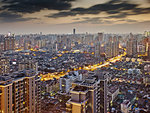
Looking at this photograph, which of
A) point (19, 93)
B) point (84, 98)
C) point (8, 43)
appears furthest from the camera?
point (8, 43)

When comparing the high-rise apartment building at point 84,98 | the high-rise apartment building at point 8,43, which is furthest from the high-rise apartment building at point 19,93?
the high-rise apartment building at point 8,43

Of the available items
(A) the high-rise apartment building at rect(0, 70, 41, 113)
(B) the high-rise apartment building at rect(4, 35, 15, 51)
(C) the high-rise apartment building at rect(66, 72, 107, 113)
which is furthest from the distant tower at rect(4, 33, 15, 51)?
(C) the high-rise apartment building at rect(66, 72, 107, 113)

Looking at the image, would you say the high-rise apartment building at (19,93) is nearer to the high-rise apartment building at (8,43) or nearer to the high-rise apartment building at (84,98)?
the high-rise apartment building at (84,98)

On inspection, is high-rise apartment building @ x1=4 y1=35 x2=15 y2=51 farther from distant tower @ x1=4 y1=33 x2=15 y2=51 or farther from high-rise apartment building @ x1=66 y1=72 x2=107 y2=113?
high-rise apartment building @ x1=66 y1=72 x2=107 y2=113

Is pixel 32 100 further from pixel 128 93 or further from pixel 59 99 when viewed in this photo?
pixel 128 93

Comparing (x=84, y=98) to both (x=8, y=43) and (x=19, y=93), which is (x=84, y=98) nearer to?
(x=19, y=93)

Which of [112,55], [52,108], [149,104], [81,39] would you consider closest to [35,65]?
[52,108]

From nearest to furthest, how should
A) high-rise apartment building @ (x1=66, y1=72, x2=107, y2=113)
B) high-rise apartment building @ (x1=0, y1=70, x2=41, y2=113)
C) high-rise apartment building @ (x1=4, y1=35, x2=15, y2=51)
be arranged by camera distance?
1. high-rise apartment building @ (x1=66, y1=72, x2=107, y2=113)
2. high-rise apartment building @ (x1=0, y1=70, x2=41, y2=113)
3. high-rise apartment building @ (x1=4, y1=35, x2=15, y2=51)

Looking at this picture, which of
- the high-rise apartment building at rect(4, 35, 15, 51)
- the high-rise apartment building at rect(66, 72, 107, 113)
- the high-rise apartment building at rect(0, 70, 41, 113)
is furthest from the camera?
the high-rise apartment building at rect(4, 35, 15, 51)

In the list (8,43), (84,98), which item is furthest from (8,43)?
(84,98)
